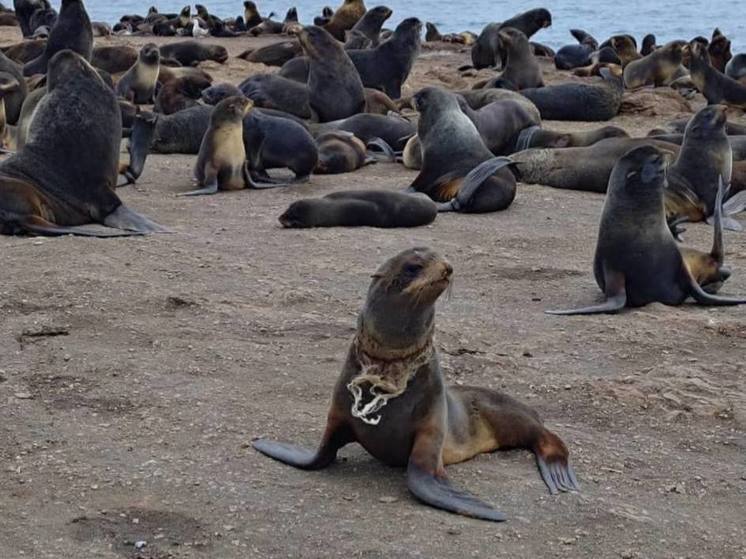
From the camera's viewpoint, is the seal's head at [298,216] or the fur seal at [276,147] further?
the fur seal at [276,147]

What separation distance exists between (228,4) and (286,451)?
172 ft

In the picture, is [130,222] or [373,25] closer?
[130,222]

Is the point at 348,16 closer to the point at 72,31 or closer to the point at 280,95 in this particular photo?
the point at 72,31

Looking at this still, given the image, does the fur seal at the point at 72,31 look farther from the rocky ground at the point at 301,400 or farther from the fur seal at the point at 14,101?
the rocky ground at the point at 301,400

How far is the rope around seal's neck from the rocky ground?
0.21 meters

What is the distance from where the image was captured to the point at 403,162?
10.7m

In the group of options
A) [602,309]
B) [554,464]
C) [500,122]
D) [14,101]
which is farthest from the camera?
[14,101]

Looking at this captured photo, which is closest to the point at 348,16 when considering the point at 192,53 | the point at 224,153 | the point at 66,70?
the point at 192,53

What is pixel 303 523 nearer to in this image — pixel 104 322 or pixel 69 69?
pixel 104 322

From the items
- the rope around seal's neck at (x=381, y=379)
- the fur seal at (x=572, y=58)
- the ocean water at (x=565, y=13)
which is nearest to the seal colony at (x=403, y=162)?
the rope around seal's neck at (x=381, y=379)

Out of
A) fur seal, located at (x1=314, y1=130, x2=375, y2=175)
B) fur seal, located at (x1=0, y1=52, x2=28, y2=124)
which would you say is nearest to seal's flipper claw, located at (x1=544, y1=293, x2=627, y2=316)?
fur seal, located at (x1=314, y1=130, x2=375, y2=175)

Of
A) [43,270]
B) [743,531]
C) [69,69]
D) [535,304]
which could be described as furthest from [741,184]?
[743,531]

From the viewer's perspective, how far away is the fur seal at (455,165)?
8656 millimetres

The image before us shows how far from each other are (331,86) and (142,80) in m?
2.03
